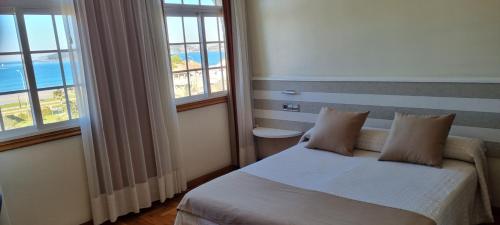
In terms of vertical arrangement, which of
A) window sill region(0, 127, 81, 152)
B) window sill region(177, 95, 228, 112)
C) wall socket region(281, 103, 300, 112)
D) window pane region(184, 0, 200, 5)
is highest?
window pane region(184, 0, 200, 5)

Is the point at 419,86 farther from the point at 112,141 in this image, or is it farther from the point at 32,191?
the point at 32,191

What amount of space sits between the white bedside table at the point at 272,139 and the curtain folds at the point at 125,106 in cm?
99

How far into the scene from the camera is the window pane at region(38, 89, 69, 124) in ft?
9.06

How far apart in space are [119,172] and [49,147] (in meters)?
0.57

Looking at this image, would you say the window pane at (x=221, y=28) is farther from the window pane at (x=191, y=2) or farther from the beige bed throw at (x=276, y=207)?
the beige bed throw at (x=276, y=207)

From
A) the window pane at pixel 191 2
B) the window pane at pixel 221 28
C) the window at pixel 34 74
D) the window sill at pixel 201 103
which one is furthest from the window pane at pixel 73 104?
the window pane at pixel 221 28

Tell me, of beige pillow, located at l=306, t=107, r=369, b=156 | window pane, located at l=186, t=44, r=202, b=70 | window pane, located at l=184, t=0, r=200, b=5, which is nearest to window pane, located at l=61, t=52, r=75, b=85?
window pane, located at l=186, t=44, r=202, b=70

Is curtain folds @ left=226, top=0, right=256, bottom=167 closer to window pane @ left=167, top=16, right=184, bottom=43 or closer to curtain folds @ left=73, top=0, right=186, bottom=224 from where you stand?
window pane @ left=167, top=16, right=184, bottom=43

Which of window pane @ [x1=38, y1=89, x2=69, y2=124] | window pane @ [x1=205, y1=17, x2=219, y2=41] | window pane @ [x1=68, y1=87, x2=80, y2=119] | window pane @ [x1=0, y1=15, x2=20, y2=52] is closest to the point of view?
window pane @ [x1=0, y1=15, x2=20, y2=52]

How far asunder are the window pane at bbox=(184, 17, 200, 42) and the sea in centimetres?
124

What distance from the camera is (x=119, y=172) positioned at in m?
3.04

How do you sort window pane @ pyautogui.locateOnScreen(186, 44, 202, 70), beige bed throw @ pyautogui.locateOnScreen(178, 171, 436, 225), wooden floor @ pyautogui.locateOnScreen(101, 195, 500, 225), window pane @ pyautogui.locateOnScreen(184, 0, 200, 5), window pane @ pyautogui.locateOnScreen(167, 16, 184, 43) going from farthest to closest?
window pane @ pyautogui.locateOnScreen(186, 44, 202, 70), window pane @ pyautogui.locateOnScreen(184, 0, 200, 5), window pane @ pyautogui.locateOnScreen(167, 16, 184, 43), wooden floor @ pyautogui.locateOnScreen(101, 195, 500, 225), beige bed throw @ pyautogui.locateOnScreen(178, 171, 436, 225)

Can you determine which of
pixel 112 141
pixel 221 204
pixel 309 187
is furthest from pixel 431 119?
pixel 112 141

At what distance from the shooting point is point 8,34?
2547mm
